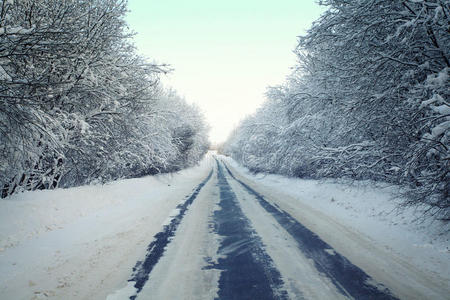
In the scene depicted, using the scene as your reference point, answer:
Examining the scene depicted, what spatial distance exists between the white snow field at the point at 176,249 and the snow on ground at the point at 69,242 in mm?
16

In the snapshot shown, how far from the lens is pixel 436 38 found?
5699 mm

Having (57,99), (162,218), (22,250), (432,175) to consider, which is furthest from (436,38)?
(57,99)

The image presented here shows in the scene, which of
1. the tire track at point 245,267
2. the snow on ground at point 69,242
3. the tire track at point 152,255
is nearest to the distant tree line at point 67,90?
the snow on ground at point 69,242

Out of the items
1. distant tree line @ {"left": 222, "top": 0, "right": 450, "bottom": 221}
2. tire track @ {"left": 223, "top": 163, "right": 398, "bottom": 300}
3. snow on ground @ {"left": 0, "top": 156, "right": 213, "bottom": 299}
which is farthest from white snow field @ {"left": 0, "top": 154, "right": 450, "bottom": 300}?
distant tree line @ {"left": 222, "top": 0, "right": 450, "bottom": 221}

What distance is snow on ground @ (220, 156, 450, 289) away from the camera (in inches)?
190

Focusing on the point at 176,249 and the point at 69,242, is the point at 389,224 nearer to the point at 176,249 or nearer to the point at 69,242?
the point at 176,249

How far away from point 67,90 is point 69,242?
4.44 metres

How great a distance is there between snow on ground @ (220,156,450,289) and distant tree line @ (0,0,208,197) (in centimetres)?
728

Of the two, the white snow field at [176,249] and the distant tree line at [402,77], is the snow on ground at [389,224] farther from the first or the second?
the distant tree line at [402,77]

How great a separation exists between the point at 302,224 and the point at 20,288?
648cm

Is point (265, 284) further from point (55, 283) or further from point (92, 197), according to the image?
point (92, 197)

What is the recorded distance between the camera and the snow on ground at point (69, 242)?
3.68 metres

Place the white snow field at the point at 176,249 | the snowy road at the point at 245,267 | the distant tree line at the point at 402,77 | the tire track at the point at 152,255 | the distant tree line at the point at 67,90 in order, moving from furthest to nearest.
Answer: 1. the distant tree line at the point at 402,77
2. the distant tree line at the point at 67,90
3. the tire track at the point at 152,255
4. the white snow field at the point at 176,249
5. the snowy road at the point at 245,267

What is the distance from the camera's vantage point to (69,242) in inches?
222
